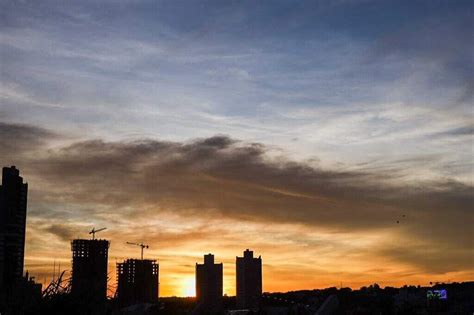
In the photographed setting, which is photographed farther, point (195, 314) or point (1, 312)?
point (195, 314)

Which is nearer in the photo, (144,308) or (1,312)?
(1,312)

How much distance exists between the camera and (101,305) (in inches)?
994

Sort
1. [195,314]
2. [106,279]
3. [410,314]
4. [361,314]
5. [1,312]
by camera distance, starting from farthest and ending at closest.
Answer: [410,314] < [195,314] < [361,314] < [106,279] < [1,312]

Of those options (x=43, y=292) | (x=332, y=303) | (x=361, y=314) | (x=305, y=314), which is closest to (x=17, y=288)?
(x=43, y=292)

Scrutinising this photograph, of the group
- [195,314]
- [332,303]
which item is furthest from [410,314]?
[332,303]

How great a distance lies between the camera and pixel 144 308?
49.0 meters

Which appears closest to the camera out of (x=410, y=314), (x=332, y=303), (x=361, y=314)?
(x=332, y=303)

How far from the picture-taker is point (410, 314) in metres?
193

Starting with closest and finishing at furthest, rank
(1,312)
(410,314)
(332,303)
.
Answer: (1,312) < (332,303) < (410,314)

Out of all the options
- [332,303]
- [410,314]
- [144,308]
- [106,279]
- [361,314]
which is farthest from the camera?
[410,314]

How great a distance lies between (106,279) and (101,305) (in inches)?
75.1

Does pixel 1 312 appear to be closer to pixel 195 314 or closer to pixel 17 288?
pixel 17 288

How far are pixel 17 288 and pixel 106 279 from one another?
10.7 ft

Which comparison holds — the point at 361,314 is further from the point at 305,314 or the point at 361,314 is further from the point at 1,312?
the point at 1,312
